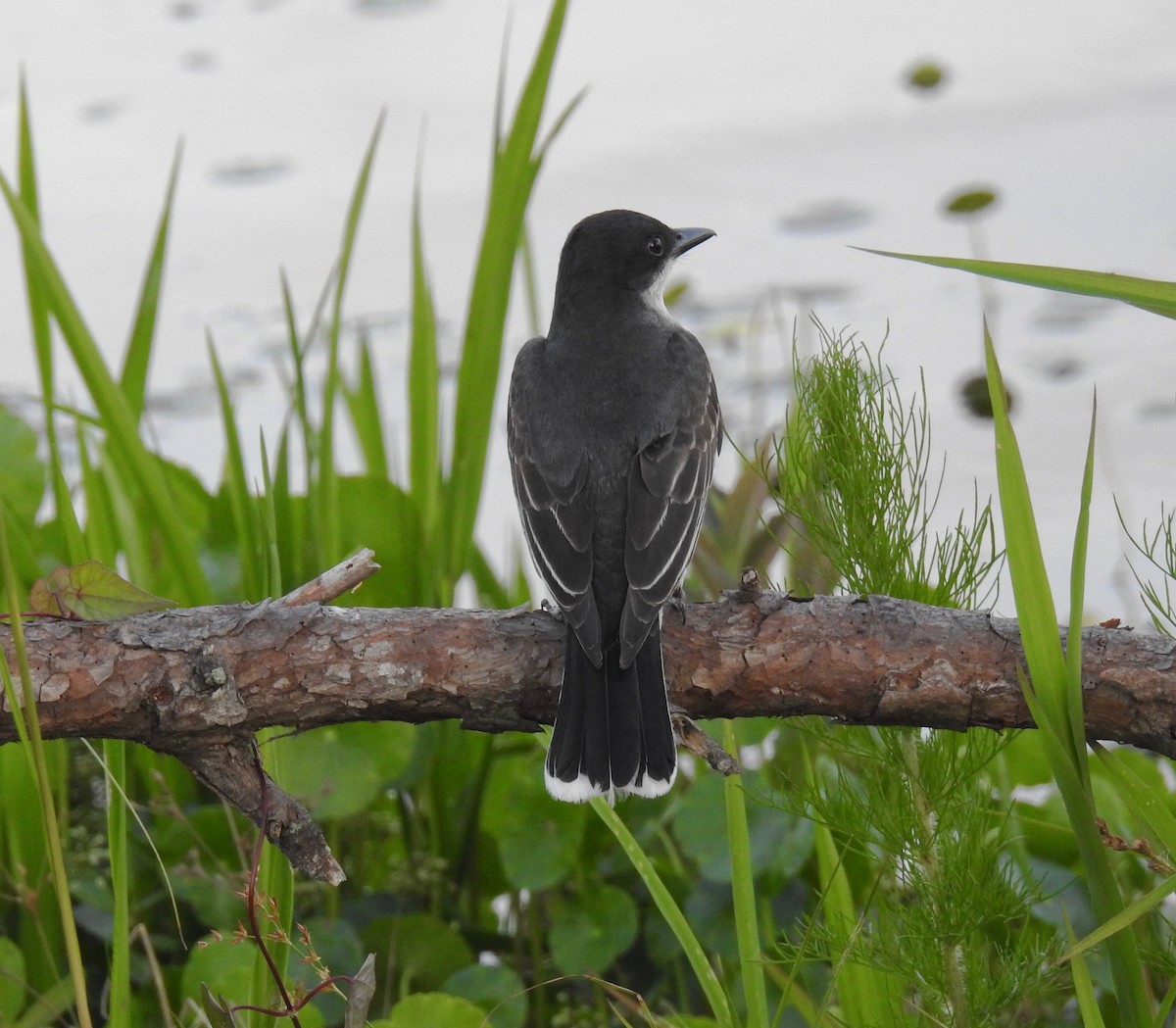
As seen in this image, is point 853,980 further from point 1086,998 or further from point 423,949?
point 423,949

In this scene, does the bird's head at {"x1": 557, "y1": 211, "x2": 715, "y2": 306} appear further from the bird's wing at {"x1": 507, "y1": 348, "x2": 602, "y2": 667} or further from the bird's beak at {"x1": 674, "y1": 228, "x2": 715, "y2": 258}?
the bird's wing at {"x1": 507, "y1": 348, "x2": 602, "y2": 667}

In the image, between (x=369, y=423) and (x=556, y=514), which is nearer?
(x=556, y=514)

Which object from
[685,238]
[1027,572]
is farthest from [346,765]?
[1027,572]

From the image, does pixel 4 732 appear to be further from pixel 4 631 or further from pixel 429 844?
pixel 429 844

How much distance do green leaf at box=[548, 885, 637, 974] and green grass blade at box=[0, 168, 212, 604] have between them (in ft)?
3.85

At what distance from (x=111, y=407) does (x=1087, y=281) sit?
2.26m

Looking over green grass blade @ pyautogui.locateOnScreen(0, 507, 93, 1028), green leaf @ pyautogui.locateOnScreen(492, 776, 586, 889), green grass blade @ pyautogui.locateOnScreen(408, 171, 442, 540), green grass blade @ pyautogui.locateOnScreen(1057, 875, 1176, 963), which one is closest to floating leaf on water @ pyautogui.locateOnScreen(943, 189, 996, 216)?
green grass blade @ pyautogui.locateOnScreen(408, 171, 442, 540)

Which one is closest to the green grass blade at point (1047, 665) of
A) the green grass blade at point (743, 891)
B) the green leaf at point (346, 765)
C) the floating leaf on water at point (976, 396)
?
the green grass blade at point (743, 891)

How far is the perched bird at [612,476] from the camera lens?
2531 mm

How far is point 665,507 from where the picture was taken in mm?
2977

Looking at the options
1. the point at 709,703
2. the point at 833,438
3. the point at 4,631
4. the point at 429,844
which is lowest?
the point at 429,844

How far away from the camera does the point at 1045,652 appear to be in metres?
1.91

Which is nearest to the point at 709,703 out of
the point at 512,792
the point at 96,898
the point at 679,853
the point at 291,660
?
the point at 291,660

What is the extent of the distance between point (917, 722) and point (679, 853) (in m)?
1.55
